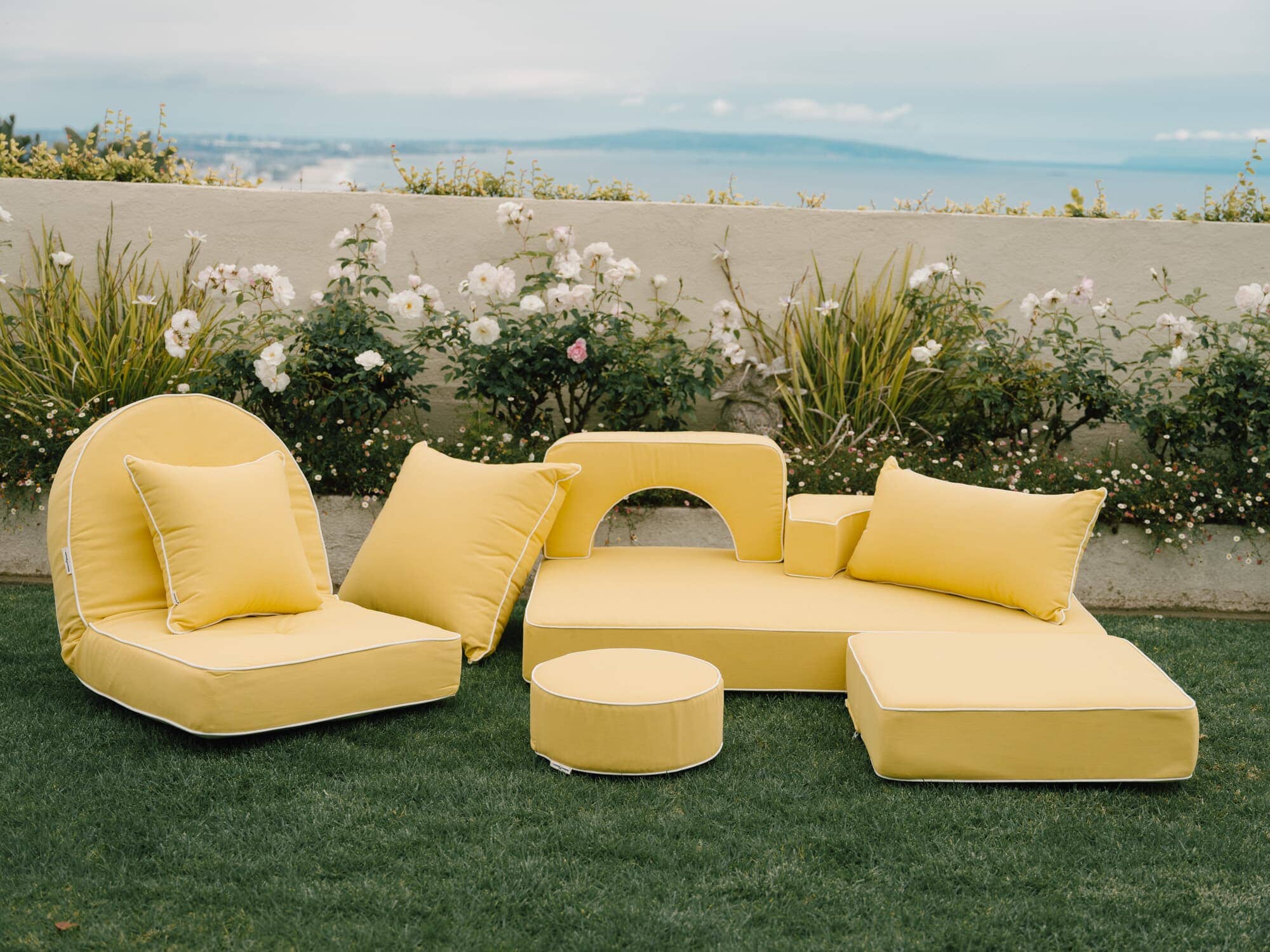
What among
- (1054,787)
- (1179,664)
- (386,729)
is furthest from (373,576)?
(1179,664)

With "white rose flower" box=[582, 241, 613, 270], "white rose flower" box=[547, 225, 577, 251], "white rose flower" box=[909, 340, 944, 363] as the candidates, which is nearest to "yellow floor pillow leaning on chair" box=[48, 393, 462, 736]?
"white rose flower" box=[582, 241, 613, 270]

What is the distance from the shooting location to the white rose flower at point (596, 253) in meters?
5.79

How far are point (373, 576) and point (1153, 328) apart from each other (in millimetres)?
4234

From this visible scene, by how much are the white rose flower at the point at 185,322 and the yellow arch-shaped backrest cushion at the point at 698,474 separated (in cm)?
207

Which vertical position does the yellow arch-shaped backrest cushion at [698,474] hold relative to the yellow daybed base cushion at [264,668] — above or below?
above

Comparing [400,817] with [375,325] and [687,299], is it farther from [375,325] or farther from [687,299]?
[687,299]

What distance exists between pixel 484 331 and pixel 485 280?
260 millimetres

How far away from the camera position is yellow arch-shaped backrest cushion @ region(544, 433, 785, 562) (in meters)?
4.53

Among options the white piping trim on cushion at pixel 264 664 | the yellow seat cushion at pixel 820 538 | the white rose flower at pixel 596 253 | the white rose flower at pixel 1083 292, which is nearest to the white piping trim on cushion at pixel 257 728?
the white piping trim on cushion at pixel 264 664

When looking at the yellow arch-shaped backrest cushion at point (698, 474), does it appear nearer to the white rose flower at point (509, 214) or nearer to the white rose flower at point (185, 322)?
the white rose flower at point (509, 214)

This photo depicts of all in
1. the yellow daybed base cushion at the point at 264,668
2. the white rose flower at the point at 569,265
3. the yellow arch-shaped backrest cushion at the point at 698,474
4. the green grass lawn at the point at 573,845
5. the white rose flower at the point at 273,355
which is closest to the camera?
the green grass lawn at the point at 573,845

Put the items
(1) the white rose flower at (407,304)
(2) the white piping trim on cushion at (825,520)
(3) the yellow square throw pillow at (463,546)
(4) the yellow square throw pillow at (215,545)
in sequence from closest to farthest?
(4) the yellow square throw pillow at (215,545) → (3) the yellow square throw pillow at (463,546) → (2) the white piping trim on cushion at (825,520) → (1) the white rose flower at (407,304)

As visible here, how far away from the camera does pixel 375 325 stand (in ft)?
18.6

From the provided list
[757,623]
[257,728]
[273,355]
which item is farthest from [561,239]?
[257,728]
